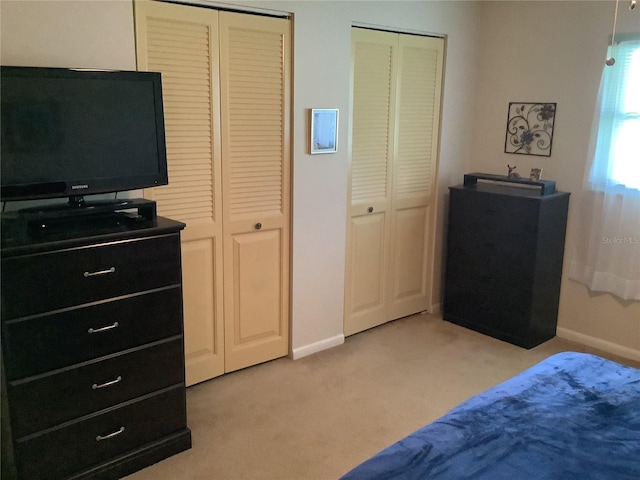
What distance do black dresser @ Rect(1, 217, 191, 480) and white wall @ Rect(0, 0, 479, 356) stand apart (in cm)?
91

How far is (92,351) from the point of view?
2281mm

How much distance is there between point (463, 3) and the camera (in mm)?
4039

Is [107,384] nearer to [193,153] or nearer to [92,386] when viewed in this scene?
[92,386]

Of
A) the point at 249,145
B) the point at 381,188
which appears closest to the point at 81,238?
the point at 249,145

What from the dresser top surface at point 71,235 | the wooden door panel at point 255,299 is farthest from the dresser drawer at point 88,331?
the wooden door panel at point 255,299

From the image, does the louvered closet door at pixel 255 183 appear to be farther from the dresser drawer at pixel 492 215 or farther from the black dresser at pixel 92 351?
the dresser drawer at pixel 492 215

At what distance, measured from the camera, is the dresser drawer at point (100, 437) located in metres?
2.20

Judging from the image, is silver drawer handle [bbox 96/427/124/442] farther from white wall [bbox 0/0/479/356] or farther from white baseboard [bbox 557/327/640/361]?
white baseboard [bbox 557/327/640/361]

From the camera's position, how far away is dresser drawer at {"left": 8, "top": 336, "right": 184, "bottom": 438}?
2.13m

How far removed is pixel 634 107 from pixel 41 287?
337 centimetres

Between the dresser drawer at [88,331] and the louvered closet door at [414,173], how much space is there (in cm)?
203

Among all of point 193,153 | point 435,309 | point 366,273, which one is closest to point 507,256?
point 435,309

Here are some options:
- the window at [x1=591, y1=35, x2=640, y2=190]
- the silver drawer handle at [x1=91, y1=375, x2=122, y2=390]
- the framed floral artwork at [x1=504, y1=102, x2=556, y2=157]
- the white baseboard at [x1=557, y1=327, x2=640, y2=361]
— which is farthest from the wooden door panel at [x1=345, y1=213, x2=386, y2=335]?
the silver drawer handle at [x1=91, y1=375, x2=122, y2=390]

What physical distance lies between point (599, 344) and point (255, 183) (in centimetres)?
254
